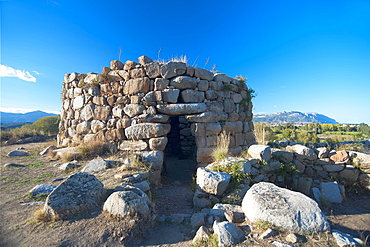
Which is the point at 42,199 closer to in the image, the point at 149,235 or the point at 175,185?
the point at 149,235

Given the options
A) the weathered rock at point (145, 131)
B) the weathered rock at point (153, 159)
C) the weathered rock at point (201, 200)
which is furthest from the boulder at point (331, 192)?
the weathered rock at point (145, 131)

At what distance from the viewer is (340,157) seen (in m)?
5.10

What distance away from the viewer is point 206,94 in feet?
18.1

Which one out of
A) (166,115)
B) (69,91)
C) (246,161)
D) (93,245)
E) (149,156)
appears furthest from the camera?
(69,91)

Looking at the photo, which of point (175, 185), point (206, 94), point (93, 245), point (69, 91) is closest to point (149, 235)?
point (93, 245)

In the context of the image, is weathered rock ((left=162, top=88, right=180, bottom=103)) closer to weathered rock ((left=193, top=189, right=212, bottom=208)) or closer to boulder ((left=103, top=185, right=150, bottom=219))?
weathered rock ((left=193, top=189, right=212, bottom=208))

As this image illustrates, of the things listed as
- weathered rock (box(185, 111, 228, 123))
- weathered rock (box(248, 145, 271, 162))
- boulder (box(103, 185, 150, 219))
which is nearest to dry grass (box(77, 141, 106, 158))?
weathered rock (box(185, 111, 228, 123))

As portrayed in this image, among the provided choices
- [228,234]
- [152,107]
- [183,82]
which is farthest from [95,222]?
[183,82]

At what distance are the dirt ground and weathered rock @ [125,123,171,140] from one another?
128 centimetres

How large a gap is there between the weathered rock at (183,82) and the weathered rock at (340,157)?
15.5 feet

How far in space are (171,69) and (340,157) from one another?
18.4 ft

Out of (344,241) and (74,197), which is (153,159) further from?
(344,241)

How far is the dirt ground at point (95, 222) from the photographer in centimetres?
205

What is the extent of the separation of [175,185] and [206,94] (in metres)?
2.92
